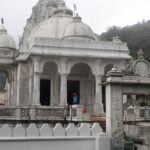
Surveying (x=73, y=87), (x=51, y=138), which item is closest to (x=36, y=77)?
(x=73, y=87)

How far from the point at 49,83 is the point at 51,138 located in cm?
1808

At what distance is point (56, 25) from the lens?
32.6m

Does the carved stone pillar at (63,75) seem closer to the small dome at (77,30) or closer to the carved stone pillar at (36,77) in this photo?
the carved stone pillar at (36,77)

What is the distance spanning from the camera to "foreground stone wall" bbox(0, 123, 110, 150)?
11.8 m

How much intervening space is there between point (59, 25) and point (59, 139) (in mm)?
21235

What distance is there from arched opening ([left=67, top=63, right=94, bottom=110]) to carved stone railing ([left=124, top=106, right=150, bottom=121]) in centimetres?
1121

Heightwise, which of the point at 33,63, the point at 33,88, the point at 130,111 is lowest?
the point at 130,111

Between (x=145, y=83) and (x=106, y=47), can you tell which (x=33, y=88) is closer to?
(x=106, y=47)

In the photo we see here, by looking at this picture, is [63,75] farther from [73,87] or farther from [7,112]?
Answer: [7,112]

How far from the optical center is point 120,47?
95.6 ft

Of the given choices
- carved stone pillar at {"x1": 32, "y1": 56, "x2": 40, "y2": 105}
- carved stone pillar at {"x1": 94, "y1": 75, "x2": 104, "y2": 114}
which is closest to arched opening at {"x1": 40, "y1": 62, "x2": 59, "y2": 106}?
carved stone pillar at {"x1": 32, "y1": 56, "x2": 40, "y2": 105}

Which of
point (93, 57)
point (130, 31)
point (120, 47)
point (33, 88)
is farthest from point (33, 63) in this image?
point (130, 31)

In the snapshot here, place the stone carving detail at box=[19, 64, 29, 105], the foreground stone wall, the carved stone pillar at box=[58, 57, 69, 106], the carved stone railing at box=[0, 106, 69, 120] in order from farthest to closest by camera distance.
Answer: the stone carving detail at box=[19, 64, 29, 105]
the carved stone pillar at box=[58, 57, 69, 106]
the carved stone railing at box=[0, 106, 69, 120]
the foreground stone wall

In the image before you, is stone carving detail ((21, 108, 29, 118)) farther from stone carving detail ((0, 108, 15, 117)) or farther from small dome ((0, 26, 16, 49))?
small dome ((0, 26, 16, 49))
